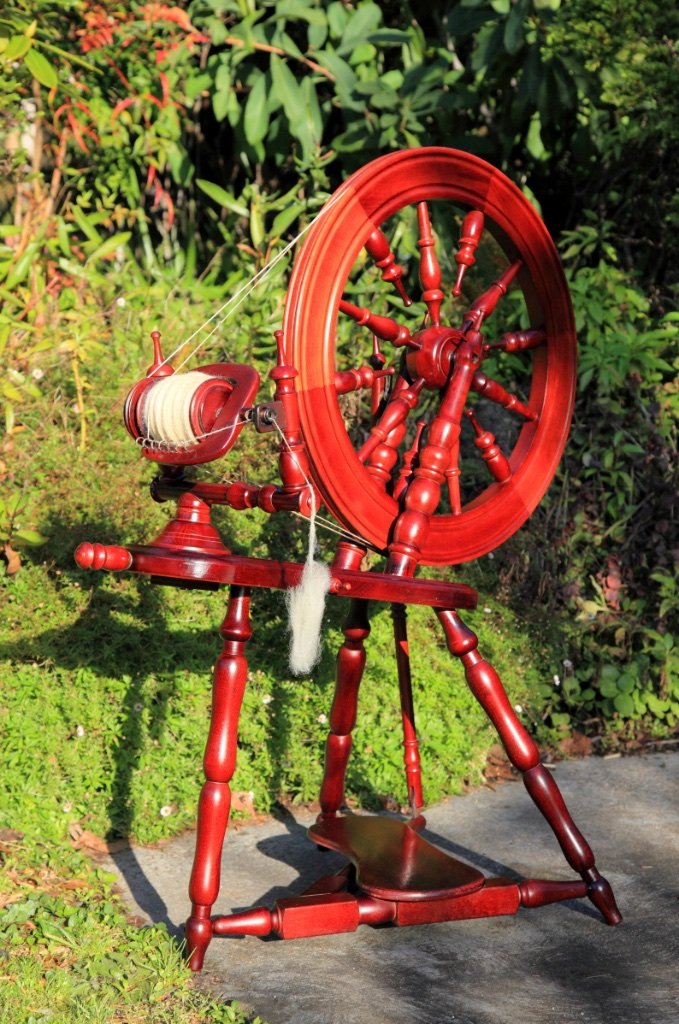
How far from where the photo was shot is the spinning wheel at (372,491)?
2.38 m

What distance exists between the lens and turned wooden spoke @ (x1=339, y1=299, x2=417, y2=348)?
264 cm

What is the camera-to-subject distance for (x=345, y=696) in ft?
9.68

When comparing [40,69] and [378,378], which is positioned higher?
[40,69]

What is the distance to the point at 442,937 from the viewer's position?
268 cm

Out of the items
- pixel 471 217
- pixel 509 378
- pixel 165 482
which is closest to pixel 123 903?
pixel 165 482

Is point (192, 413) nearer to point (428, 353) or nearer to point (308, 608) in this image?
point (308, 608)

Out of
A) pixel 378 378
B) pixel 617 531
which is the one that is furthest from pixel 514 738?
pixel 617 531

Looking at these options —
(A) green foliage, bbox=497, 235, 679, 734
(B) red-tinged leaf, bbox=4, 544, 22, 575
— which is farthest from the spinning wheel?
(A) green foliage, bbox=497, 235, 679, 734

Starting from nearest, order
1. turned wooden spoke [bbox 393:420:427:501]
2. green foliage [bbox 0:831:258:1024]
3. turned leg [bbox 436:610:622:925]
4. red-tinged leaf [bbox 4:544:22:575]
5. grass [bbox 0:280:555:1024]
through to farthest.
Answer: green foliage [bbox 0:831:258:1024] → turned leg [bbox 436:610:622:925] → turned wooden spoke [bbox 393:420:427:501] → grass [bbox 0:280:555:1024] → red-tinged leaf [bbox 4:544:22:575]

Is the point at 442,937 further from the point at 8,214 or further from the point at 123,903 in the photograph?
the point at 8,214

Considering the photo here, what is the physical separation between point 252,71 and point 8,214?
3.97 ft

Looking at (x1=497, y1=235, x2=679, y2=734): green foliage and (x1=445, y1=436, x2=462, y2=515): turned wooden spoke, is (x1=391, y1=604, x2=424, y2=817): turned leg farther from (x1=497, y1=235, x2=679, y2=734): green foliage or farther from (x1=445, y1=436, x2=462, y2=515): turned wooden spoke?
(x1=497, y1=235, x2=679, y2=734): green foliage

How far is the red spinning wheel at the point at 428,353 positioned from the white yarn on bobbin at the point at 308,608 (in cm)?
26

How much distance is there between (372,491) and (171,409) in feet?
1.67
